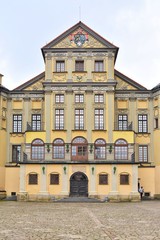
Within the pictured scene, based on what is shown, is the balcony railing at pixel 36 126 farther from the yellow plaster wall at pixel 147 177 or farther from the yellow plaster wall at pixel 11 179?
the yellow plaster wall at pixel 147 177

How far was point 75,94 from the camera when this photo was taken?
49.4 meters

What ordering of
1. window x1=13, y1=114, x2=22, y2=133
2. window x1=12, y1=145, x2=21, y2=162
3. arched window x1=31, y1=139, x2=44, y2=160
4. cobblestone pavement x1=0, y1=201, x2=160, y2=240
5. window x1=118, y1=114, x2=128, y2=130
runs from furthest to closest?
window x1=13, y1=114, x2=22, y2=133 → window x1=118, y1=114, x2=128, y2=130 → window x1=12, y1=145, x2=21, y2=162 → arched window x1=31, y1=139, x2=44, y2=160 → cobblestone pavement x1=0, y1=201, x2=160, y2=240

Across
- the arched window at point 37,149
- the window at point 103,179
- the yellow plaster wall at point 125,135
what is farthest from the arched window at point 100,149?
the arched window at point 37,149

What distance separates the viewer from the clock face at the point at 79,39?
50.1 meters

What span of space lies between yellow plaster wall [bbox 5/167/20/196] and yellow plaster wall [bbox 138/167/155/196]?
14.4 m

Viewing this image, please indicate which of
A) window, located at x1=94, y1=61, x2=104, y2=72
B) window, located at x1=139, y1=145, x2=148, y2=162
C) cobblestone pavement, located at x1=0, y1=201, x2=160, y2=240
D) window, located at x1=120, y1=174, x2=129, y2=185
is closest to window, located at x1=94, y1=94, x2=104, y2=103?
window, located at x1=94, y1=61, x2=104, y2=72

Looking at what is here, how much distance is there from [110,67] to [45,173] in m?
14.3

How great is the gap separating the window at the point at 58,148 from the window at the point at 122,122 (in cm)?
748

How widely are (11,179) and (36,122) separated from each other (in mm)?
7393

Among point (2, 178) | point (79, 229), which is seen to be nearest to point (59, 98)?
point (2, 178)

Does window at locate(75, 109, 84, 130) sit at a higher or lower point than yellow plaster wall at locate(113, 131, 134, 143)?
higher

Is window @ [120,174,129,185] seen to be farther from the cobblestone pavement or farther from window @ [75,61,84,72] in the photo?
the cobblestone pavement

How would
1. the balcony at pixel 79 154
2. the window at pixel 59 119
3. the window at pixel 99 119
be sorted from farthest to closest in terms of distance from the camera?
1. the window at pixel 59 119
2. the window at pixel 99 119
3. the balcony at pixel 79 154

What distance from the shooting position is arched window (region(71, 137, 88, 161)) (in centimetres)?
4784
